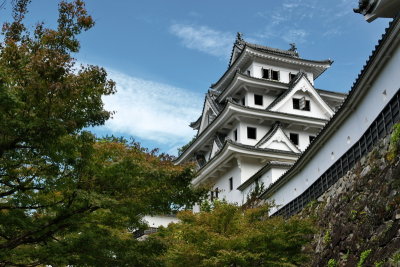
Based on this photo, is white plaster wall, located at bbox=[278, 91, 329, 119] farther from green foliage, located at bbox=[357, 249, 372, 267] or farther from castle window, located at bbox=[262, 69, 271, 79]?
green foliage, located at bbox=[357, 249, 372, 267]

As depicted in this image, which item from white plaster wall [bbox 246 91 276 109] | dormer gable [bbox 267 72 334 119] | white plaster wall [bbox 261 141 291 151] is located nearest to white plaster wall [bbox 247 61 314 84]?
dormer gable [bbox 267 72 334 119]

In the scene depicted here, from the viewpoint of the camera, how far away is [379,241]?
10.9 metres

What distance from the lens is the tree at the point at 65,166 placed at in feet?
26.7

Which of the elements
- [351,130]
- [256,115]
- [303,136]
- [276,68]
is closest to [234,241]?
[351,130]

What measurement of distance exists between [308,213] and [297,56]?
20.4m

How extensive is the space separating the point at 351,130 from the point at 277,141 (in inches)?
603

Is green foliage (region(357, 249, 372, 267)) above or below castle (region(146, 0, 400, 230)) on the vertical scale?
below

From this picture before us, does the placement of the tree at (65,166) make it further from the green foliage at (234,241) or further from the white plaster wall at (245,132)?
the white plaster wall at (245,132)

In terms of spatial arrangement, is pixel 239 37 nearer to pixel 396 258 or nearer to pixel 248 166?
pixel 248 166

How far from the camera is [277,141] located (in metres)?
29.8

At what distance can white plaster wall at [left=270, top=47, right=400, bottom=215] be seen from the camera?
12070 mm

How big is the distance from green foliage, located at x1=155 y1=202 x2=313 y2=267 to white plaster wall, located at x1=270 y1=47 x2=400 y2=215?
Result: 295 centimetres

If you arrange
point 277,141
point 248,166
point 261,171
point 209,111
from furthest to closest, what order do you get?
point 209,111 < point 277,141 < point 248,166 < point 261,171

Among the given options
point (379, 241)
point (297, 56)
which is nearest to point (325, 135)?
point (379, 241)
